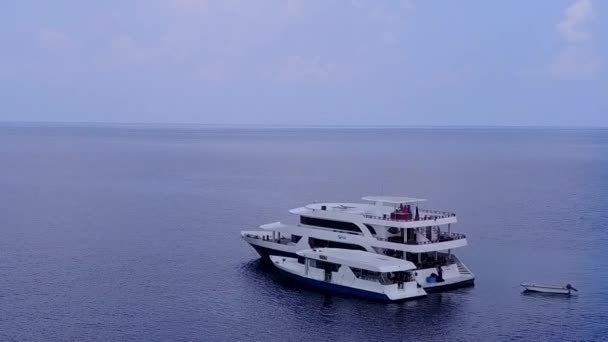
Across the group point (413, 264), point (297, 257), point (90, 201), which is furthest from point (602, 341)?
point (90, 201)

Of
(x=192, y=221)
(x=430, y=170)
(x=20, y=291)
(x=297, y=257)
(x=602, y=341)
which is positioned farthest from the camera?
(x=430, y=170)

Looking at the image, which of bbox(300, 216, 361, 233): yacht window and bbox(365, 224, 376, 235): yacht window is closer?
bbox(365, 224, 376, 235): yacht window

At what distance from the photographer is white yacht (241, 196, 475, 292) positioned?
203ft

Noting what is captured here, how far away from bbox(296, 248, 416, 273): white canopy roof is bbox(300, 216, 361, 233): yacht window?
7.98ft

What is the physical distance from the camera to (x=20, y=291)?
5894cm

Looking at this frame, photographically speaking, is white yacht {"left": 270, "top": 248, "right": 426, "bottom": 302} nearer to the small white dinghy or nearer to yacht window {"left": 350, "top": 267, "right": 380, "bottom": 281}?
yacht window {"left": 350, "top": 267, "right": 380, "bottom": 281}

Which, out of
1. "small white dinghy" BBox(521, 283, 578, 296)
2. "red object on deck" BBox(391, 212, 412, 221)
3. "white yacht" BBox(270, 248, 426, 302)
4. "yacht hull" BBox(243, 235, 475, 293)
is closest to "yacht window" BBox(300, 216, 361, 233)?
"white yacht" BBox(270, 248, 426, 302)

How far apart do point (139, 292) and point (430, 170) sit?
414 ft

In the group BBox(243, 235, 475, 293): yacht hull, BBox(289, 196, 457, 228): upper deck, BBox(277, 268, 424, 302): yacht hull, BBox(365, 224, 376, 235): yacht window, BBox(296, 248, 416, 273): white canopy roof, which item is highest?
BBox(289, 196, 457, 228): upper deck

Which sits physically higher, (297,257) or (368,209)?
(368,209)

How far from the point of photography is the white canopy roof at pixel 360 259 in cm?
5878

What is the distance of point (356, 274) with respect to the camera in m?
60.5

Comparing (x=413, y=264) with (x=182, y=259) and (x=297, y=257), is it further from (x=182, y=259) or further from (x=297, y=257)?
(x=182, y=259)

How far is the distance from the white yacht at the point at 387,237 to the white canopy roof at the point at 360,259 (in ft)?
5.60
